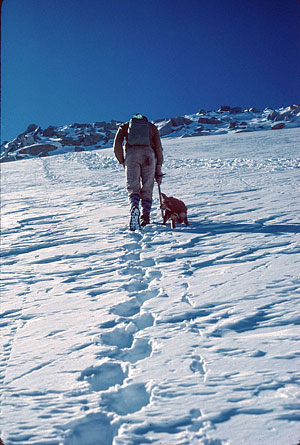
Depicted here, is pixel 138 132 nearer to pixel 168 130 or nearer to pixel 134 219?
pixel 134 219

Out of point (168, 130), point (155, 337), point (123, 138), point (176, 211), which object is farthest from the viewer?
point (168, 130)

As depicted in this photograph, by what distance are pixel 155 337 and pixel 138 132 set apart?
3.69 metres

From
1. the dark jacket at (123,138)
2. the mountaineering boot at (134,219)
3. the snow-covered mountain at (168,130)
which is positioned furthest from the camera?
the snow-covered mountain at (168,130)

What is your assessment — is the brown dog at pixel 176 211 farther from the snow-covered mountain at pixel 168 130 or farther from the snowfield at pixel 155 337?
the snow-covered mountain at pixel 168 130

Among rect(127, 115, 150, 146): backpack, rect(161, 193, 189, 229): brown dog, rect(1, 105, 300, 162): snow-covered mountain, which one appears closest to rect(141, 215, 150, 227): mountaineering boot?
rect(161, 193, 189, 229): brown dog

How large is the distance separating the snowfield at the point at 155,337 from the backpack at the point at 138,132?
147 centimetres

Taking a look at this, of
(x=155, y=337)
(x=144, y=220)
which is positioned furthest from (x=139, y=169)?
(x=155, y=337)

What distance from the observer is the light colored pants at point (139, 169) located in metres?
5.02

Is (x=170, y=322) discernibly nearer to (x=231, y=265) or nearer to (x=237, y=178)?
Answer: (x=231, y=265)

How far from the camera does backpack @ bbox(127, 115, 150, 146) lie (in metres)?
5.00

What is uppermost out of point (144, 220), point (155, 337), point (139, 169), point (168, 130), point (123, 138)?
point (168, 130)

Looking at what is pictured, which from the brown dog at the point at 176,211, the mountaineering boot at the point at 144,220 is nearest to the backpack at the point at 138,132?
the brown dog at the point at 176,211

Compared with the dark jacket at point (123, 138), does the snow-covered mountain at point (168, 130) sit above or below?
above

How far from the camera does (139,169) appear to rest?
5109mm
